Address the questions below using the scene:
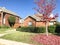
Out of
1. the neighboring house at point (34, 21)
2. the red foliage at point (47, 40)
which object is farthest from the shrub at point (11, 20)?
the red foliage at point (47, 40)

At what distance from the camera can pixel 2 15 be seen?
41.6 metres

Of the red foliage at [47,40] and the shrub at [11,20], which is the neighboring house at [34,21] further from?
the red foliage at [47,40]

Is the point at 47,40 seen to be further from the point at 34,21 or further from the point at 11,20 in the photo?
the point at 34,21

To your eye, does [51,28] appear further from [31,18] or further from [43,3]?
[31,18]

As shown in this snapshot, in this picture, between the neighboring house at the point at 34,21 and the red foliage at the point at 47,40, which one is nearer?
the red foliage at the point at 47,40

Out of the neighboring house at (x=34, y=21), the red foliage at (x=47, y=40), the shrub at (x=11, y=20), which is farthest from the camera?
the neighboring house at (x=34, y=21)

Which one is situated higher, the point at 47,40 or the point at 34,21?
the point at 34,21

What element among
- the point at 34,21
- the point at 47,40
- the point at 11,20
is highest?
the point at 11,20

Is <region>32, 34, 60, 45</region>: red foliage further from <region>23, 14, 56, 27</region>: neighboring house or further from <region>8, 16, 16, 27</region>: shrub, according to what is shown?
<region>8, 16, 16, 27</region>: shrub

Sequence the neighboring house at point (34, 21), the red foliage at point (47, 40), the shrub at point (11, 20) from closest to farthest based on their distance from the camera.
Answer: the red foliage at point (47, 40) → the shrub at point (11, 20) → the neighboring house at point (34, 21)

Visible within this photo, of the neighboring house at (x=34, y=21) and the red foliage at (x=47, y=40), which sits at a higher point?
the neighboring house at (x=34, y=21)

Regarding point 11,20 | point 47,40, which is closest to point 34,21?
point 11,20

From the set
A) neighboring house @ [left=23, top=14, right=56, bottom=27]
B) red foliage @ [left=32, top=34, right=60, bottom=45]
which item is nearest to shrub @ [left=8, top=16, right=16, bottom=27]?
neighboring house @ [left=23, top=14, right=56, bottom=27]

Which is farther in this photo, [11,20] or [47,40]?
[11,20]
